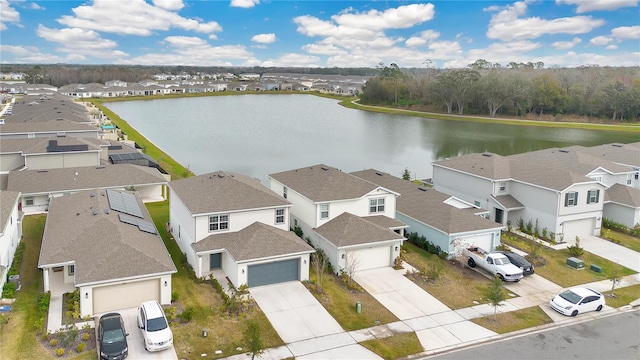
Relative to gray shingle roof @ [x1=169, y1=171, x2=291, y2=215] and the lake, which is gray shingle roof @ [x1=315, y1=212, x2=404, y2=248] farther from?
the lake

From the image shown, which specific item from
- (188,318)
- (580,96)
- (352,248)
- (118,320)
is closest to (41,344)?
(118,320)

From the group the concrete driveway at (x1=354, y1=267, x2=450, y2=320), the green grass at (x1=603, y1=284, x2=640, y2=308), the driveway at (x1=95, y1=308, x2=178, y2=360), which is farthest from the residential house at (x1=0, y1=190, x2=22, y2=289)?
the green grass at (x1=603, y1=284, x2=640, y2=308)

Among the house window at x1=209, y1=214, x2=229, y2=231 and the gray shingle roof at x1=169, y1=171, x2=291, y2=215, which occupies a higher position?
the gray shingle roof at x1=169, y1=171, x2=291, y2=215

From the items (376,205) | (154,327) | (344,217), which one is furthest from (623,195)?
(154,327)

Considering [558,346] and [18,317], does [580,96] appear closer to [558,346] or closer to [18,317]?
[558,346]

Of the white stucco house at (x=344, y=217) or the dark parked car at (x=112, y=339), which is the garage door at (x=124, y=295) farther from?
the white stucco house at (x=344, y=217)

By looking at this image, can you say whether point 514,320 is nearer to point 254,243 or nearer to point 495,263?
point 495,263
